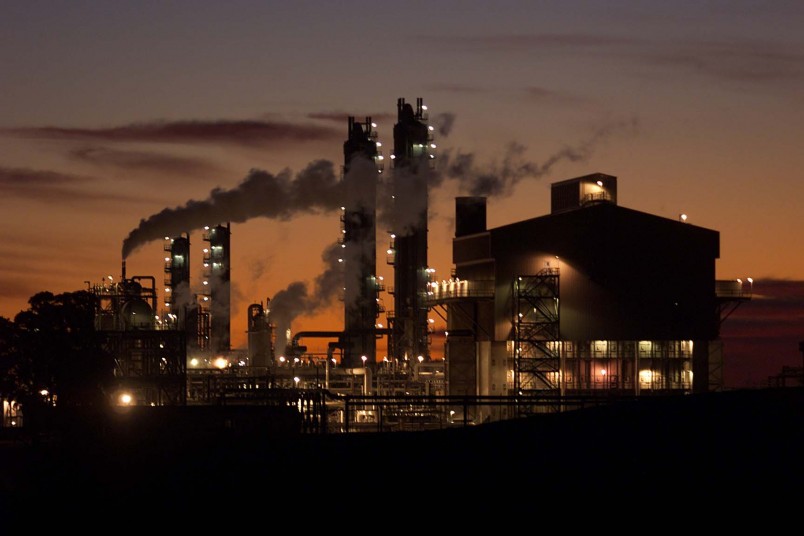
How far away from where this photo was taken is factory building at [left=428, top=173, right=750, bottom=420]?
251 feet

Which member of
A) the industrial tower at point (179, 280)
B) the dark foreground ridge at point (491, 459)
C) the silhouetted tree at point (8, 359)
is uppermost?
the industrial tower at point (179, 280)

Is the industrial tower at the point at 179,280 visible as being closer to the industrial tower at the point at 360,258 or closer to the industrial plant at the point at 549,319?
the industrial tower at the point at 360,258

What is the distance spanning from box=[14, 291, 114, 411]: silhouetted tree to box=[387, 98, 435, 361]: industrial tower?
122 ft

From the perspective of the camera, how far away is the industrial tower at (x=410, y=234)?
94.1 meters

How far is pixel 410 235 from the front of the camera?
9819 cm

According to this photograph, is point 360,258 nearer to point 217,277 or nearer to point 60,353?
point 217,277

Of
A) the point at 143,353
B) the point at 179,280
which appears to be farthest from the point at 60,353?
the point at 179,280

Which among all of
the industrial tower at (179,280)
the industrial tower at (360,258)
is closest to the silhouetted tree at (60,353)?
the industrial tower at (360,258)

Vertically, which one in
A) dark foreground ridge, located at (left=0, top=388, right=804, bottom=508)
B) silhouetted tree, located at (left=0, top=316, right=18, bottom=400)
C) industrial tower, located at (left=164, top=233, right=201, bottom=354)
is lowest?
dark foreground ridge, located at (left=0, top=388, right=804, bottom=508)

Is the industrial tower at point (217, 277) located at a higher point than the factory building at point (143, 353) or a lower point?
higher

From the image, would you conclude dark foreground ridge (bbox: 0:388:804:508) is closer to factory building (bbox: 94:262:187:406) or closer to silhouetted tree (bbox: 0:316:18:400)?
silhouetted tree (bbox: 0:316:18:400)

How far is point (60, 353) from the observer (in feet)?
185

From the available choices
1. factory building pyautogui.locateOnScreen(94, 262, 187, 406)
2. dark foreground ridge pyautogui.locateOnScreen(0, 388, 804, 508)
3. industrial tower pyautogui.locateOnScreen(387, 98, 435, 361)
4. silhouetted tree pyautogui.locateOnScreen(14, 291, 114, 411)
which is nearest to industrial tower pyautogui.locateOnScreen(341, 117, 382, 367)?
industrial tower pyautogui.locateOnScreen(387, 98, 435, 361)

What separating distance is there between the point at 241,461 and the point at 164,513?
617cm
